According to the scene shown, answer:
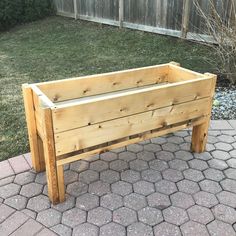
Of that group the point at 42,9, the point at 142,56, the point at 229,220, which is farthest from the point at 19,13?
the point at 229,220

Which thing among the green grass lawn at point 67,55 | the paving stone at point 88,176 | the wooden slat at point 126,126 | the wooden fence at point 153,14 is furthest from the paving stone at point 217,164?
the wooden fence at point 153,14

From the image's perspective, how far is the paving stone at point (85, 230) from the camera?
2.64 m

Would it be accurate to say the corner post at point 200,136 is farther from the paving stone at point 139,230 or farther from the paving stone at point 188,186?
the paving stone at point 139,230

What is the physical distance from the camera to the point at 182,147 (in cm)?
392

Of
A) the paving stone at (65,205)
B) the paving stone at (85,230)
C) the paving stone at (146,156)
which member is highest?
the paving stone at (85,230)

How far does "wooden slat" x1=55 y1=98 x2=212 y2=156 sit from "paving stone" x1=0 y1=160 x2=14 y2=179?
934 mm

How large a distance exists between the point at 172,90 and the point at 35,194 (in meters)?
1.63

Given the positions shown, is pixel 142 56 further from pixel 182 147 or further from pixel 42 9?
pixel 42 9

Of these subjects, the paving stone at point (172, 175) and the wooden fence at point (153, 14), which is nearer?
the paving stone at point (172, 175)

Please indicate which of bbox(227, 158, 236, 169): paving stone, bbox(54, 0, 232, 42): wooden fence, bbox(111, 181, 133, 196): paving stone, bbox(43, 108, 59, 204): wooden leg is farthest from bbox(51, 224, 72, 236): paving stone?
bbox(54, 0, 232, 42): wooden fence

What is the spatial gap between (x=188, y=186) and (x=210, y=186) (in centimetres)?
21

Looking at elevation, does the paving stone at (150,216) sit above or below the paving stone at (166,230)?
below

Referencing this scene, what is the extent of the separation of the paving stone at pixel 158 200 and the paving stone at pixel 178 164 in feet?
1.67

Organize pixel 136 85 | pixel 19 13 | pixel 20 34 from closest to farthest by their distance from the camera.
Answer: pixel 136 85
pixel 20 34
pixel 19 13
